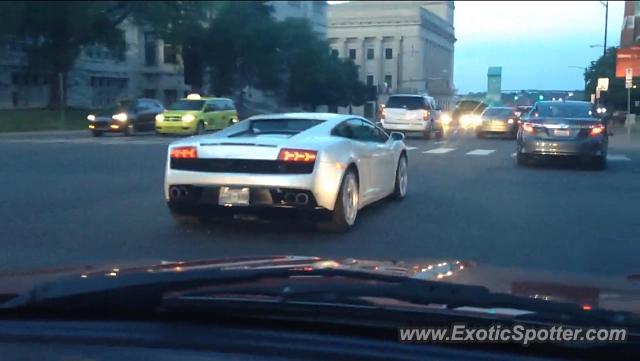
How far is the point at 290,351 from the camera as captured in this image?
2.34 m

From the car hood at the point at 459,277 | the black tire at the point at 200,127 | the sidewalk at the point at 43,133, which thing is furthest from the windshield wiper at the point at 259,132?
the sidewalk at the point at 43,133

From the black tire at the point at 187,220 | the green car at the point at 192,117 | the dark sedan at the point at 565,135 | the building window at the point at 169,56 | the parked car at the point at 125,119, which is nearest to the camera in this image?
the black tire at the point at 187,220

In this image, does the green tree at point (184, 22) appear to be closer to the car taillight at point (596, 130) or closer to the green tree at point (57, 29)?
the green tree at point (57, 29)

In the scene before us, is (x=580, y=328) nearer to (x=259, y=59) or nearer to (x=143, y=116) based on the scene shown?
(x=143, y=116)

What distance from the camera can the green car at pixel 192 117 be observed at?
34.9m

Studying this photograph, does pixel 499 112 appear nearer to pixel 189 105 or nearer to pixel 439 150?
pixel 439 150

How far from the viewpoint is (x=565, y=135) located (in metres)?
18.6

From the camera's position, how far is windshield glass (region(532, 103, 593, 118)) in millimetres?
19203

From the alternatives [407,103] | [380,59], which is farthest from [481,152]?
[380,59]

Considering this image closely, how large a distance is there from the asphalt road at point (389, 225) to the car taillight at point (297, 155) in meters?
0.82

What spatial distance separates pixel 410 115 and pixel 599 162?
48.7 ft

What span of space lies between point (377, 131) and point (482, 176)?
19.3ft

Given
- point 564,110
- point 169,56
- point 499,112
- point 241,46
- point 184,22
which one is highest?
point 184,22

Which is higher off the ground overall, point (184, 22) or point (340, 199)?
point (184, 22)
